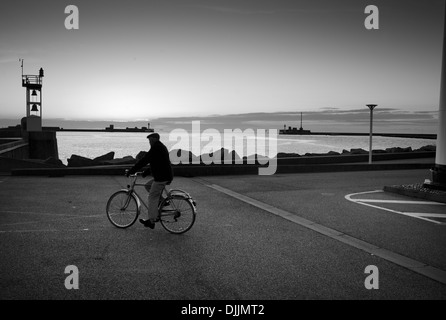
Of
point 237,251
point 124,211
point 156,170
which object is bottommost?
point 237,251

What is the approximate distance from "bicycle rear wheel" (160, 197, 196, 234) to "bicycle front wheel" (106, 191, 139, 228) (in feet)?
2.16

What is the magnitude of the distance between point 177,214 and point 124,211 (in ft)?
3.71

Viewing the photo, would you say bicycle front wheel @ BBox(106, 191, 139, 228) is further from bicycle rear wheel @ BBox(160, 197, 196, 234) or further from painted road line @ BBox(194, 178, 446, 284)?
painted road line @ BBox(194, 178, 446, 284)

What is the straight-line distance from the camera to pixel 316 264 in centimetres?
553

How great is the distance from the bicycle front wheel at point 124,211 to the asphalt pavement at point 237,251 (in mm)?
205

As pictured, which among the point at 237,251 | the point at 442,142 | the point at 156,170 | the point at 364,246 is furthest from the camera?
the point at 442,142

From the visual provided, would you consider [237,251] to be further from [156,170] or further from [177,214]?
[156,170]

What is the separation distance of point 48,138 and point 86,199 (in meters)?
38.9

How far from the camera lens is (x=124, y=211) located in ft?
25.7

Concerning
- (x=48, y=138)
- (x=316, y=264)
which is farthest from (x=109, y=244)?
(x=48, y=138)

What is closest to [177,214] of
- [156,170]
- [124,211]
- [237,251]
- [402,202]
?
[156,170]

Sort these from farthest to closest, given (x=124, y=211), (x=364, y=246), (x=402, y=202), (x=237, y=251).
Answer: (x=402, y=202)
(x=124, y=211)
(x=364, y=246)
(x=237, y=251)

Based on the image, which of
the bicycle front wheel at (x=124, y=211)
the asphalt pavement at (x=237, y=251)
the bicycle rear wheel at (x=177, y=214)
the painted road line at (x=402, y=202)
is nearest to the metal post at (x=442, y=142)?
the painted road line at (x=402, y=202)

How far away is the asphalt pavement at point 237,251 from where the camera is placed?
182 inches
